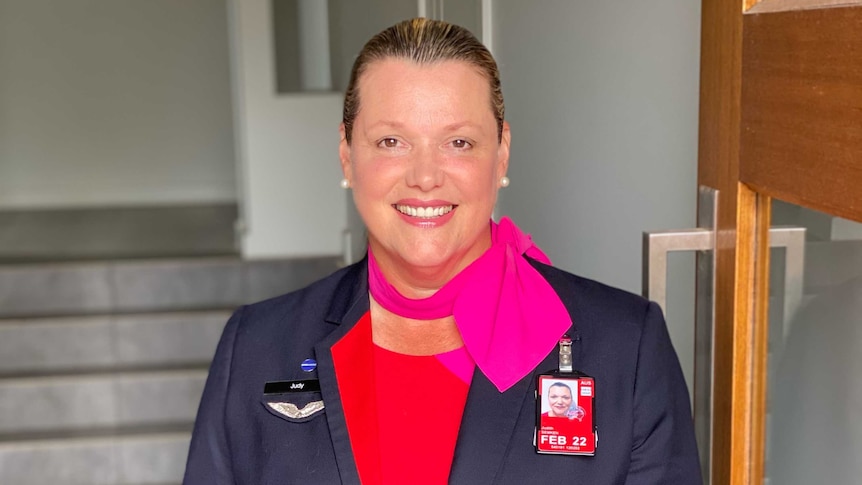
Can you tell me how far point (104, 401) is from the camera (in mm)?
3977

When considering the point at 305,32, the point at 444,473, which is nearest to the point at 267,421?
the point at 444,473

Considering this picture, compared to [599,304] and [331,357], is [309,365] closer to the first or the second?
[331,357]

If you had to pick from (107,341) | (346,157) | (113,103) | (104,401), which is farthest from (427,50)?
(113,103)

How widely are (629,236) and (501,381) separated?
0.54 m

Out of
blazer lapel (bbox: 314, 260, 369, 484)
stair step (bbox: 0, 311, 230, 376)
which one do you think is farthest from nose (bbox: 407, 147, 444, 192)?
stair step (bbox: 0, 311, 230, 376)

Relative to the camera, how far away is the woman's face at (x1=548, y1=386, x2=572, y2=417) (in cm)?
132

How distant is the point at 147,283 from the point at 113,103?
2.32m

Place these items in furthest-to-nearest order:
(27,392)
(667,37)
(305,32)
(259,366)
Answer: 1. (305,32)
2. (27,392)
3. (667,37)
4. (259,366)

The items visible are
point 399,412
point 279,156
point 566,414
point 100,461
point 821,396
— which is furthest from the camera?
point 279,156

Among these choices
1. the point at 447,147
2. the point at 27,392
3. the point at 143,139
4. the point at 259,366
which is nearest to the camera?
the point at 447,147

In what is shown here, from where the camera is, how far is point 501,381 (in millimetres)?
1359

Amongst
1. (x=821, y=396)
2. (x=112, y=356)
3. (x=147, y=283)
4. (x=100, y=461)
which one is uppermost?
(x=821, y=396)

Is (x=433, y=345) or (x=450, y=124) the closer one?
(x=450, y=124)

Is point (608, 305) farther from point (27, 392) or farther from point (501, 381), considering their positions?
point (27, 392)
